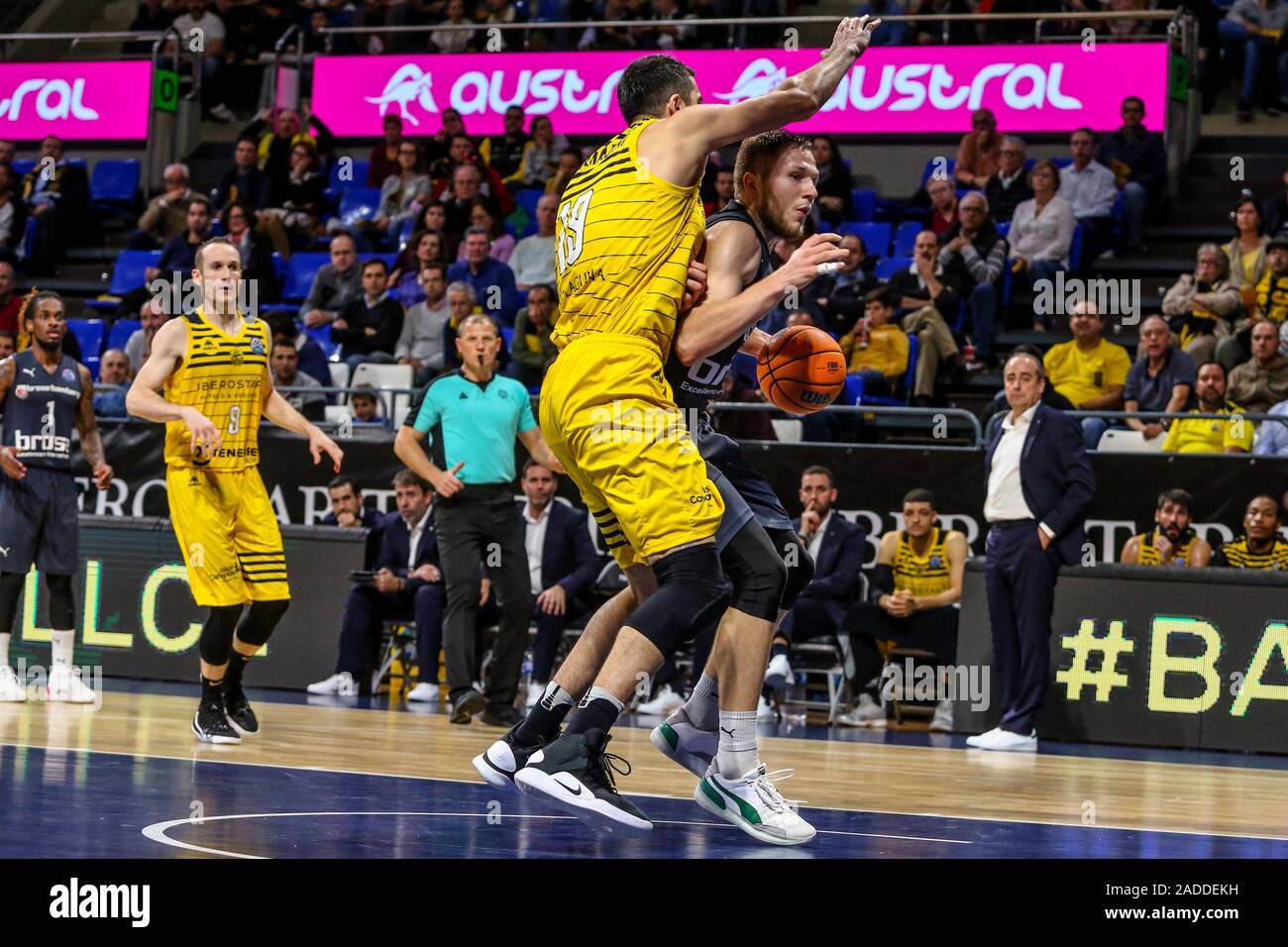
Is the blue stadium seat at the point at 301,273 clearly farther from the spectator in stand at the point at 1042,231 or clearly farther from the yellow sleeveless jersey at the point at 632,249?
the yellow sleeveless jersey at the point at 632,249

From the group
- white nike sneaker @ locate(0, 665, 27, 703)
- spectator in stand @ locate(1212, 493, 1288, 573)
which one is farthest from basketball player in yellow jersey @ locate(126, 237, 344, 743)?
spectator in stand @ locate(1212, 493, 1288, 573)

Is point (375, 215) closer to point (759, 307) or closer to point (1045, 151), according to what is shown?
point (1045, 151)

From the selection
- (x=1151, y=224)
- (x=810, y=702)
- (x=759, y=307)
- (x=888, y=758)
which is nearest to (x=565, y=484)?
(x=810, y=702)

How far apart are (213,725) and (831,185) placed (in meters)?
9.52

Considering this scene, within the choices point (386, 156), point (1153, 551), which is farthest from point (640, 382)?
point (386, 156)

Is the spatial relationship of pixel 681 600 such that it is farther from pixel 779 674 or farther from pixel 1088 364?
pixel 1088 364

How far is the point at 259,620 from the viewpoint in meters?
8.69

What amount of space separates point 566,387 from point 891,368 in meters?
9.08

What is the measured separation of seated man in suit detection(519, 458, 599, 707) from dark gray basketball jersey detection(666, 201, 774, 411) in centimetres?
597

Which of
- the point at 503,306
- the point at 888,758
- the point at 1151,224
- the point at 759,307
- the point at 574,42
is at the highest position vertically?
the point at 574,42

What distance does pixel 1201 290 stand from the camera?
1386cm

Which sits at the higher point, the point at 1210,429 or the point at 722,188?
the point at 722,188

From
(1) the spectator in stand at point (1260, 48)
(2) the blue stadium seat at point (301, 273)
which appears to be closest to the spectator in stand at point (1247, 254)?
(1) the spectator in stand at point (1260, 48)

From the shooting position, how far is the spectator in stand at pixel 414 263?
52.7ft
